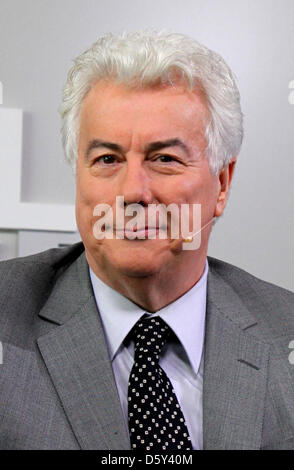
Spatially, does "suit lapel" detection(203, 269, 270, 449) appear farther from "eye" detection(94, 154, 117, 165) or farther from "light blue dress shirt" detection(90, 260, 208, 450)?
"eye" detection(94, 154, 117, 165)

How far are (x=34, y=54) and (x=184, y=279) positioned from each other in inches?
30.7

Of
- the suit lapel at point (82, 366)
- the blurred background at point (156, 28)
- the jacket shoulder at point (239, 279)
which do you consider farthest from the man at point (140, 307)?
the blurred background at point (156, 28)

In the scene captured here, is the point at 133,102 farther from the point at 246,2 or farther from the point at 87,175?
the point at 246,2

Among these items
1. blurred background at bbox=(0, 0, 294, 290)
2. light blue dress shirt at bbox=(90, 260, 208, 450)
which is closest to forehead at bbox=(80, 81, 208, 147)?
light blue dress shirt at bbox=(90, 260, 208, 450)

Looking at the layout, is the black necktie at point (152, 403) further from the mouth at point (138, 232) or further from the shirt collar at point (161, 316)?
the mouth at point (138, 232)

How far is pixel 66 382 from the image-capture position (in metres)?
0.99

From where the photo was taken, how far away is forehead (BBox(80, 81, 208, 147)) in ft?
3.31

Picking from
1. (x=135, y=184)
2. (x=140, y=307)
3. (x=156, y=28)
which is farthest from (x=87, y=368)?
(x=156, y=28)

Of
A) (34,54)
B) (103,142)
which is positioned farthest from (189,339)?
(34,54)

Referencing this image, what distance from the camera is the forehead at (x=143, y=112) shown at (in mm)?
1009

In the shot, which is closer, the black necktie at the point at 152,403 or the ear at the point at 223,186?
the black necktie at the point at 152,403

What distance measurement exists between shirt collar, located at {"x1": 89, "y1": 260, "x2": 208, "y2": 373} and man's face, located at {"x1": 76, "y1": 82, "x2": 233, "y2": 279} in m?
0.04

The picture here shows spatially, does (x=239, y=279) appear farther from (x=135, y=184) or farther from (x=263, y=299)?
(x=135, y=184)

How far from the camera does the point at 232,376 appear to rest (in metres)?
1.06
